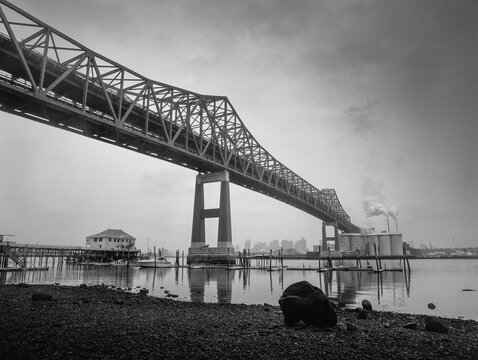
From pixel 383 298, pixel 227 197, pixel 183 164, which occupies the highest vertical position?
pixel 183 164

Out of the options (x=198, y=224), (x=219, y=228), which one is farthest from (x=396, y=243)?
(x=198, y=224)

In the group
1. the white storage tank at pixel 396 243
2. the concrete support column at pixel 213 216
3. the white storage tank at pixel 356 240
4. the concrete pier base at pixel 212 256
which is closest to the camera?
the concrete support column at pixel 213 216

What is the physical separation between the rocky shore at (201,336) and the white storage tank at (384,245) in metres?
134

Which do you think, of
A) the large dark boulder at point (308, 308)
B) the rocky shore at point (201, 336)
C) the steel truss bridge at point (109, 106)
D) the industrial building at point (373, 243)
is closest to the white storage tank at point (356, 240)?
the industrial building at point (373, 243)

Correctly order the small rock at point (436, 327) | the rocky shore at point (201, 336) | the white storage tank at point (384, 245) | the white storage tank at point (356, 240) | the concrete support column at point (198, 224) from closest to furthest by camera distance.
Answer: the rocky shore at point (201, 336), the small rock at point (436, 327), the concrete support column at point (198, 224), the white storage tank at point (384, 245), the white storage tank at point (356, 240)

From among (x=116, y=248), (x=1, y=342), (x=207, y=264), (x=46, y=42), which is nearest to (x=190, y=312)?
(x=1, y=342)

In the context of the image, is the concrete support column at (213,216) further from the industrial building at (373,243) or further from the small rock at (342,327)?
the industrial building at (373,243)

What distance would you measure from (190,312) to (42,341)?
703 cm

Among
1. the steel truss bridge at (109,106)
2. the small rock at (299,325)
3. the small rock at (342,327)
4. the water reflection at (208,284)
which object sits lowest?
the water reflection at (208,284)

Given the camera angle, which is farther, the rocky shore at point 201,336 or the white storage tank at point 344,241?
the white storage tank at point 344,241

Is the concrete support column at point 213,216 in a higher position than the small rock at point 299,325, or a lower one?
higher

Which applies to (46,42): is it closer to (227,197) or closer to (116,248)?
(227,197)

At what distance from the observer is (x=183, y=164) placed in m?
58.2

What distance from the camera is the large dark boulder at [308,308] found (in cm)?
1090
